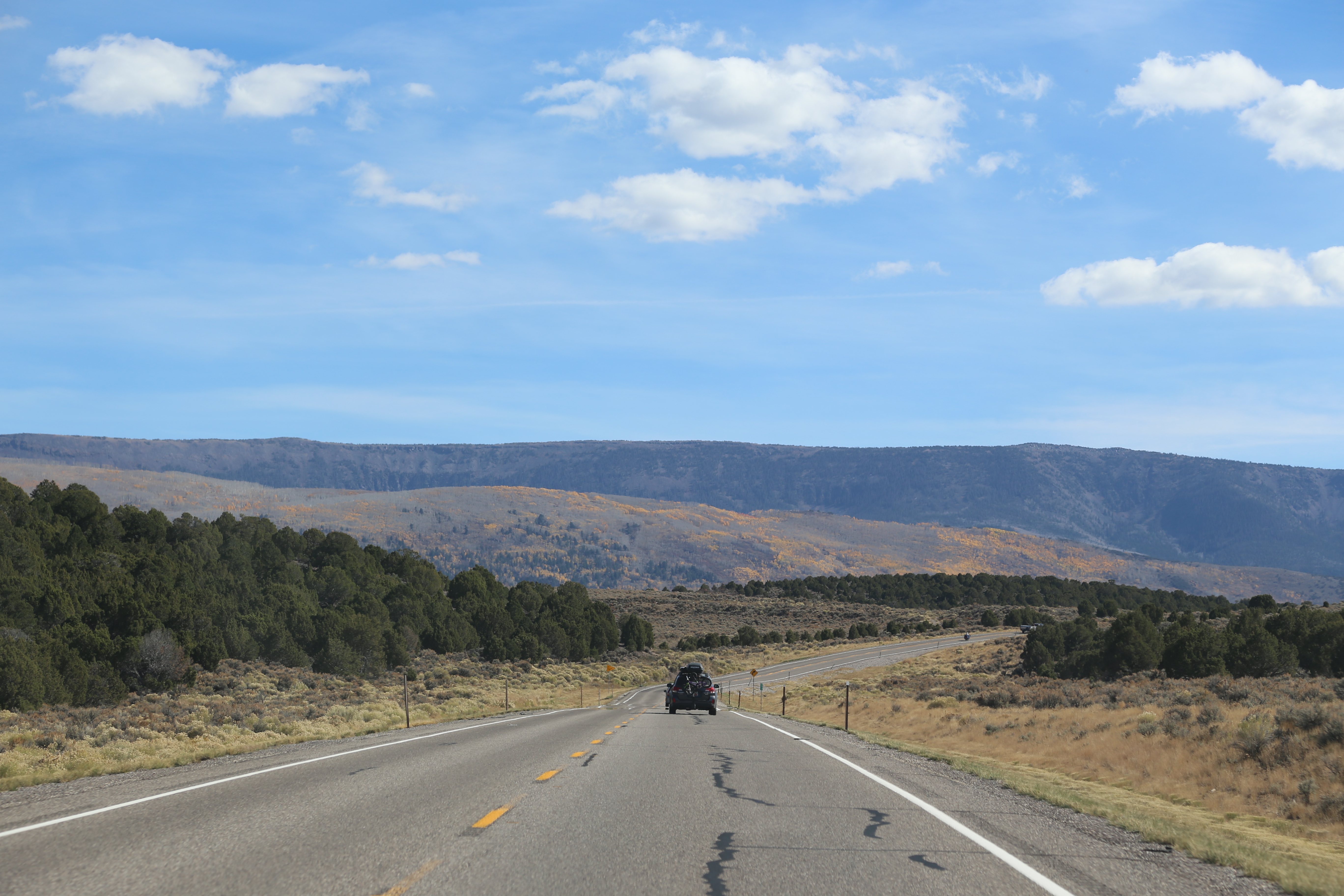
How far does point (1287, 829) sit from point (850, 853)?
873cm

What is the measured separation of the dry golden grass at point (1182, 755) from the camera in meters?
11.4

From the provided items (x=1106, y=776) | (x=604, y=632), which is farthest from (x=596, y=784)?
(x=604, y=632)

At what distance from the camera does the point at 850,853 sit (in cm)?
843

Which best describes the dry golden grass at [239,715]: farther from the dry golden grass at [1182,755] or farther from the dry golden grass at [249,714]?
the dry golden grass at [1182,755]

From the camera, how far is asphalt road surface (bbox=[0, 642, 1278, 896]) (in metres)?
7.25

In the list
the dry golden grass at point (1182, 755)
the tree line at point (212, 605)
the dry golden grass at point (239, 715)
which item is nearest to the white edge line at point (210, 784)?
the dry golden grass at point (239, 715)

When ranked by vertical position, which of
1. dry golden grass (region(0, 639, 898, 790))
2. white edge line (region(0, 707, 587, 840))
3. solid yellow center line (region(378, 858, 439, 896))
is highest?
solid yellow center line (region(378, 858, 439, 896))

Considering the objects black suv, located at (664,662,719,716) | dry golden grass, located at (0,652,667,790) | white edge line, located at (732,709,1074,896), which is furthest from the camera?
black suv, located at (664,662,719,716)

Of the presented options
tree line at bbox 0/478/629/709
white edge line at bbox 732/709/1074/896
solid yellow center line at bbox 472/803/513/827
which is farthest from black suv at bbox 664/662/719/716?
solid yellow center line at bbox 472/803/513/827

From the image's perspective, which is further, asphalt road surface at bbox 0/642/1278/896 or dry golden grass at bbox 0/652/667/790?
dry golden grass at bbox 0/652/667/790

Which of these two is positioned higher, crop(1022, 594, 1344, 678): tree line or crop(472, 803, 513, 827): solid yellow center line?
crop(472, 803, 513, 827): solid yellow center line

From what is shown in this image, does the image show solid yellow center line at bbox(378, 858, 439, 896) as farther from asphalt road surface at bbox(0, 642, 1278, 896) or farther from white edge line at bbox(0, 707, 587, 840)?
white edge line at bbox(0, 707, 587, 840)

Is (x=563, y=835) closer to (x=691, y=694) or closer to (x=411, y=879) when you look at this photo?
(x=411, y=879)

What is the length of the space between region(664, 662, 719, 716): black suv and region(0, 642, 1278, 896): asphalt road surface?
22565 millimetres
